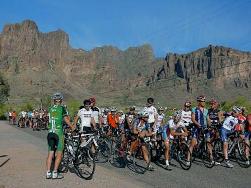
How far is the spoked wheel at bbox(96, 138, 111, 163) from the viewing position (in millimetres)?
13491

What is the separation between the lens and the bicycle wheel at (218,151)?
13.8m

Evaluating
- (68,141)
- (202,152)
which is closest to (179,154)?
(202,152)

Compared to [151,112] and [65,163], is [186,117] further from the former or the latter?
[65,163]

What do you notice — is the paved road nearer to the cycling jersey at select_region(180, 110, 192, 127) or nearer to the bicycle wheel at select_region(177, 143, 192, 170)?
the bicycle wheel at select_region(177, 143, 192, 170)

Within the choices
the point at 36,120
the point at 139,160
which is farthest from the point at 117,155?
the point at 36,120

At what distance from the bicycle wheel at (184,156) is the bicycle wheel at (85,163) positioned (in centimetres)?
308

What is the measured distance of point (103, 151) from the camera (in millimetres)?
14047

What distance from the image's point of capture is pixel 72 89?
18712 centimetres

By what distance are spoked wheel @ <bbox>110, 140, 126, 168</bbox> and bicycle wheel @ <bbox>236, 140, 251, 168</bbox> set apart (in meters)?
3.59

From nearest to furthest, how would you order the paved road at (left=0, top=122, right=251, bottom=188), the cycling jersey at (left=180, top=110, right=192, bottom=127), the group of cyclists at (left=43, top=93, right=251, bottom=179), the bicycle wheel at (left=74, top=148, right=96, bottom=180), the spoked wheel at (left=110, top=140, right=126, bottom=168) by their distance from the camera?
the paved road at (left=0, top=122, right=251, bottom=188), the bicycle wheel at (left=74, top=148, right=96, bottom=180), the group of cyclists at (left=43, top=93, right=251, bottom=179), the cycling jersey at (left=180, top=110, right=192, bottom=127), the spoked wheel at (left=110, top=140, right=126, bottom=168)

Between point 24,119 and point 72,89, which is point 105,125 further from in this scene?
point 72,89

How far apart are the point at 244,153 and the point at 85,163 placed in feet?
17.3

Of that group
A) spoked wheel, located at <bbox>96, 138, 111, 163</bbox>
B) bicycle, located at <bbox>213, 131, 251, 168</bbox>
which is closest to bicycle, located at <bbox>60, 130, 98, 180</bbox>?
spoked wheel, located at <bbox>96, 138, 111, 163</bbox>

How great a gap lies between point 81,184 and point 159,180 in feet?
6.56
